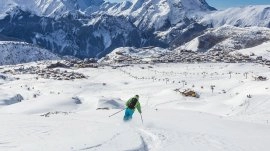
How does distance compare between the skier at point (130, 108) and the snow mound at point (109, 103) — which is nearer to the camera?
the skier at point (130, 108)

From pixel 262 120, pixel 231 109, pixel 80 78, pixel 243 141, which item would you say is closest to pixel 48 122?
pixel 243 141

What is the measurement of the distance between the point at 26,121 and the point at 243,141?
37.0 feet

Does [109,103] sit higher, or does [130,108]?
[130,108]

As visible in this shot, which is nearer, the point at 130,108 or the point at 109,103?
the point at 130,108

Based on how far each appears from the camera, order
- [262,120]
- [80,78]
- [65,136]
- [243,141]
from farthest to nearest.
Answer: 1. [80,78]
2. [262,120]
3. [243,141]
4. [65,136]

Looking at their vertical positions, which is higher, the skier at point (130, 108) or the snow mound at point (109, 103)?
the skier at point (130, 108)

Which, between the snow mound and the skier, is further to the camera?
the snow mound

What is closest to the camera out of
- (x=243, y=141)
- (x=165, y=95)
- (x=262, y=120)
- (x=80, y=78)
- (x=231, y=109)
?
(x=243, y=141)

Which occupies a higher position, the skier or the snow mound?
the skier

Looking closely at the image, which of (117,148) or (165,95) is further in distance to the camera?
(165,95)

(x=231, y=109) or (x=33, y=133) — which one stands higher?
(x=33, y=133)

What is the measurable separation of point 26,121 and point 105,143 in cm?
731

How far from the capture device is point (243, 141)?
79.1ft

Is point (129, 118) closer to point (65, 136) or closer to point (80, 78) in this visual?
point (65, 136)
